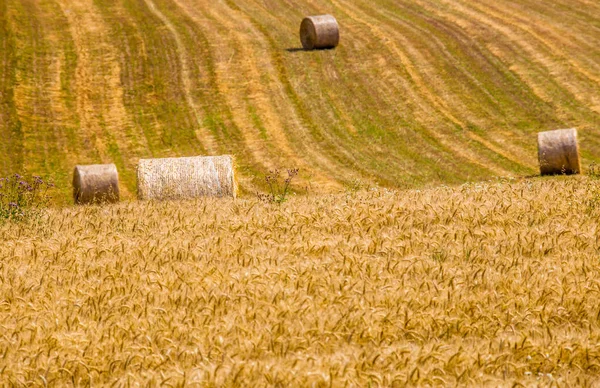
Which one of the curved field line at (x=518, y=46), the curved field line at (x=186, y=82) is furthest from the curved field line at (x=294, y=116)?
the curved field line at (x=518, y=46)

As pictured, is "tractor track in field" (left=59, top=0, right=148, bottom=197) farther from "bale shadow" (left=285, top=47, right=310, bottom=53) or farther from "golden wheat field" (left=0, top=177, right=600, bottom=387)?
"golden wheat field" (left=0, top=177, right=600, bottom=387)

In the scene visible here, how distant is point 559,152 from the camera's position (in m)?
24.8

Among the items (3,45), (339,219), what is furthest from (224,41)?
(339,219)

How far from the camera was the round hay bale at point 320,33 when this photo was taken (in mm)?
41031

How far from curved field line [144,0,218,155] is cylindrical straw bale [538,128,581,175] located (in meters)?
10.6

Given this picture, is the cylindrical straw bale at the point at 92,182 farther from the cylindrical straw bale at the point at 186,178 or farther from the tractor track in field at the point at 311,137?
the tractor track in field at the point at 311,137

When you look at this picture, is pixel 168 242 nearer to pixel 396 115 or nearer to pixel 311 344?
pixel 311 344

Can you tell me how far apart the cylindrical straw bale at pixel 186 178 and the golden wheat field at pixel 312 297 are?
271 inches

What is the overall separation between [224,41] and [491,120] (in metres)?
13.9

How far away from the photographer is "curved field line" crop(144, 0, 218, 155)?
31312 mm

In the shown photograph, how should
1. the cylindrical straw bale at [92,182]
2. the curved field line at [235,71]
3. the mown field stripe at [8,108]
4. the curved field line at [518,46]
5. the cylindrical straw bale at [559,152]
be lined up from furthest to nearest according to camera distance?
1. the curved field line at [518,46]
2. the curved field line at [235,71]
3. the mown field stripe at [8,108]
4. the cylindrical straw bale at [559,152]
5. the cylindrical straw bale at [92,182]

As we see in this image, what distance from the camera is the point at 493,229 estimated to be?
35.2ft

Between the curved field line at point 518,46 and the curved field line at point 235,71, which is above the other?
the curved field line at point 518,46

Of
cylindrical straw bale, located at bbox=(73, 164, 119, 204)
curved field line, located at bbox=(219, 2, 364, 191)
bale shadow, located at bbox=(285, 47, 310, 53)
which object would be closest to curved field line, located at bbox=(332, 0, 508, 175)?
bale shadow, located at bbox=(285, 47, 310, 53)
